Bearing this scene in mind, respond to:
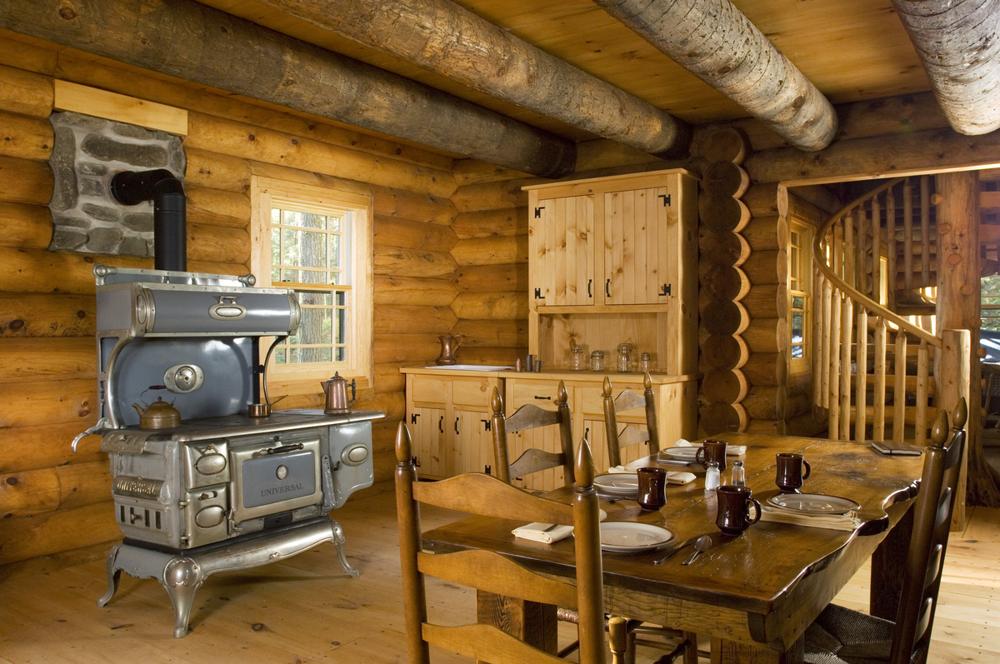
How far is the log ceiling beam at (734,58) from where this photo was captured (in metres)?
2.99

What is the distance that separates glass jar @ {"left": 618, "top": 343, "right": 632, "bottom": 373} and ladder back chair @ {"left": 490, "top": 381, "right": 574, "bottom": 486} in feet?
8.64

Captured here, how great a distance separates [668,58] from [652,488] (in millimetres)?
3049

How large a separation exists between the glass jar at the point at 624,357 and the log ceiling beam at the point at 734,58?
1.79 m

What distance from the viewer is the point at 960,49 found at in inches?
122

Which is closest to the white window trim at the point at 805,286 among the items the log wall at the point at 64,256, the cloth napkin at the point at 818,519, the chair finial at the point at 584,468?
the log wall at the point at 64,256

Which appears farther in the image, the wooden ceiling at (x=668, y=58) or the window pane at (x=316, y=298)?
the window pane at (x=316, y=298)

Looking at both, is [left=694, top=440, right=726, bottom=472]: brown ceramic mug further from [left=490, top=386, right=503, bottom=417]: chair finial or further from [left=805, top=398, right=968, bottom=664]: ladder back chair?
[left=490, top=386, right=503, bottom=417]: chair finial

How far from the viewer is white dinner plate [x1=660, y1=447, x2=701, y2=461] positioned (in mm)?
3029

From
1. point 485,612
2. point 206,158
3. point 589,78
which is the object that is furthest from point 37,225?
point 485,612

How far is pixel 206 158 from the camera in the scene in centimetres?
500

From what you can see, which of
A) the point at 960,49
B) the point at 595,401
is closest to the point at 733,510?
the point at 960,49

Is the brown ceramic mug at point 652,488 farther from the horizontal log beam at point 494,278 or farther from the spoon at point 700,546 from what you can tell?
the horizontal log beam at point 494,278

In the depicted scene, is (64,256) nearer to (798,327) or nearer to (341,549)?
(341,549)

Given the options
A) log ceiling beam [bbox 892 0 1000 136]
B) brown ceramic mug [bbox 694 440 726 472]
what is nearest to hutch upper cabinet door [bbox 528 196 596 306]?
log ceiling beam [bbox 892 0 1000 136]
